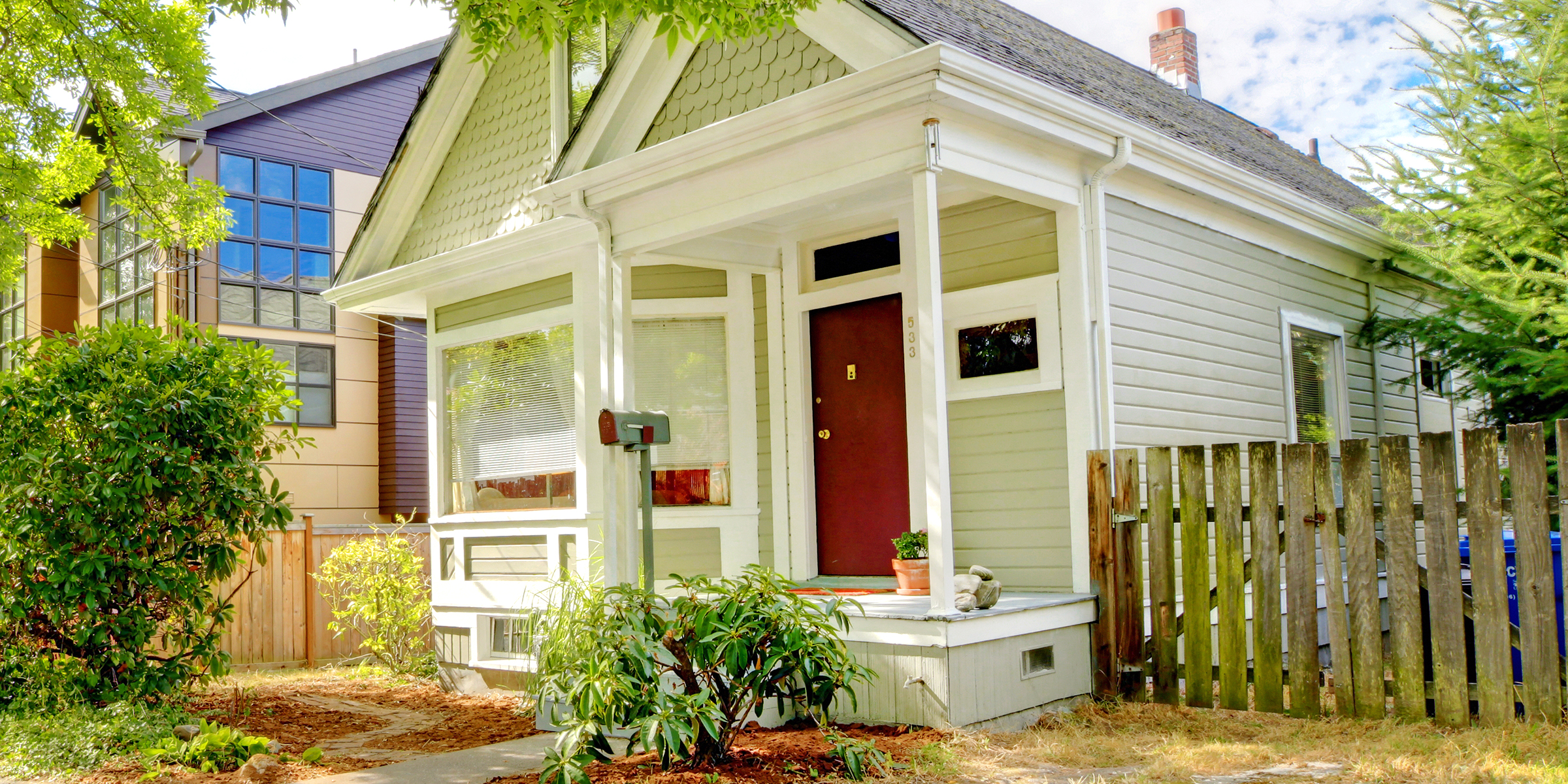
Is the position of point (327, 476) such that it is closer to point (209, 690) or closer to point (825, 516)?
point (209, 690)

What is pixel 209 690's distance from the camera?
8602 mm

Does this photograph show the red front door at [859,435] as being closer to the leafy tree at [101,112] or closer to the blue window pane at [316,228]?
the leafy tree at [101,112]

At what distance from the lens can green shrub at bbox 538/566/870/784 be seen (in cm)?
461

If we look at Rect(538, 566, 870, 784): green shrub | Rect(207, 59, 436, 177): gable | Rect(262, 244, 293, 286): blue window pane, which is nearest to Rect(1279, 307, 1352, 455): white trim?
Rect(538, 566, 870, 784): green shrub

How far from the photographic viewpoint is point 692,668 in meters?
5.07

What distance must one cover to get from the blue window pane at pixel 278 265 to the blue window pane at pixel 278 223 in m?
0.14

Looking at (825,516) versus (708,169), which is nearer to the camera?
(708,169)

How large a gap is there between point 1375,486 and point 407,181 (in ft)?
28.7

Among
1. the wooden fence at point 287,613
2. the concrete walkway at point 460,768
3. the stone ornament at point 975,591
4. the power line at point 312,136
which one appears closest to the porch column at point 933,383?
the stone ornament at point 975,591

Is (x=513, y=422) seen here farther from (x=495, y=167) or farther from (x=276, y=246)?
(x=276, y=246)

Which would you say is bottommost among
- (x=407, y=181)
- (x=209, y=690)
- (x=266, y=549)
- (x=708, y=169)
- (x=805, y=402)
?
(x=209, y=690)

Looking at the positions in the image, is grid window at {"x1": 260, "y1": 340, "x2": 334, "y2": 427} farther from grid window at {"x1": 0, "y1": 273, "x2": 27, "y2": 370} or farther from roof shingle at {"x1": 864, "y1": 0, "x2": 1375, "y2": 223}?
roof shingle at {"x1": 864, "y1": 0, "x2": 1375, "y2": 223}

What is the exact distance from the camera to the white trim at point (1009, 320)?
664cm

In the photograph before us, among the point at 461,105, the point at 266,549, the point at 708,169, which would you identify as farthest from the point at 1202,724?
the point at 266,549
